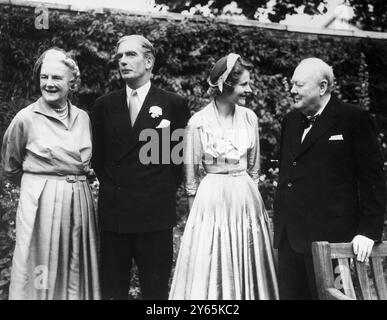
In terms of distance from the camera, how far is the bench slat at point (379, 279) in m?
2.29

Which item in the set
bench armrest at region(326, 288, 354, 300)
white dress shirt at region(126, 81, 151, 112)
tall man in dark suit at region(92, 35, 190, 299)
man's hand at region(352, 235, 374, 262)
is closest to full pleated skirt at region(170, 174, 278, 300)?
tall man in dark suit at region(92, 35, 190, 299)

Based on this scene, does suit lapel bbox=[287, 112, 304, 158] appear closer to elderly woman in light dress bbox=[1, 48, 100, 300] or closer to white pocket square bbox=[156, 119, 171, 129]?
white pocket square bbox=[156, 119, 171, 129]

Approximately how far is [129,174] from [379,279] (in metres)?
1.54

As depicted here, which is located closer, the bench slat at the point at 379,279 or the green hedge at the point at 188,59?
the bench slat at the point at 379,279

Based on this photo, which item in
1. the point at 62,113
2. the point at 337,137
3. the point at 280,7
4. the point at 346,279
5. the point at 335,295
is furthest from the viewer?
the point at 280,7

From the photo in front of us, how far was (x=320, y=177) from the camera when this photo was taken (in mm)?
2910

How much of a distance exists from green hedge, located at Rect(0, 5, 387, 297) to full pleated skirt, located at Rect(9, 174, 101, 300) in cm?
111

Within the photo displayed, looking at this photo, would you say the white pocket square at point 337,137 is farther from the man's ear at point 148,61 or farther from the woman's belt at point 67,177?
the woman's belt at point 67,177

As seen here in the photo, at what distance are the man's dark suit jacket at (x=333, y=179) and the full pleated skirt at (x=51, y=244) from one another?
47.6 inches

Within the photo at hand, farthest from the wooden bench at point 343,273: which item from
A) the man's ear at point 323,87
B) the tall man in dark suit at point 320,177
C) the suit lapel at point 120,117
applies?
the suit lapel at point 120,117

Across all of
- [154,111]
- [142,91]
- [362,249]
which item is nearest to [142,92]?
[142,91]

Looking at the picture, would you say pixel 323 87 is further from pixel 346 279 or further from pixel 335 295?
pixel 335 295

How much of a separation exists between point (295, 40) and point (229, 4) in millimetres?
926

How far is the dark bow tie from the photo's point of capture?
9.74 feet
